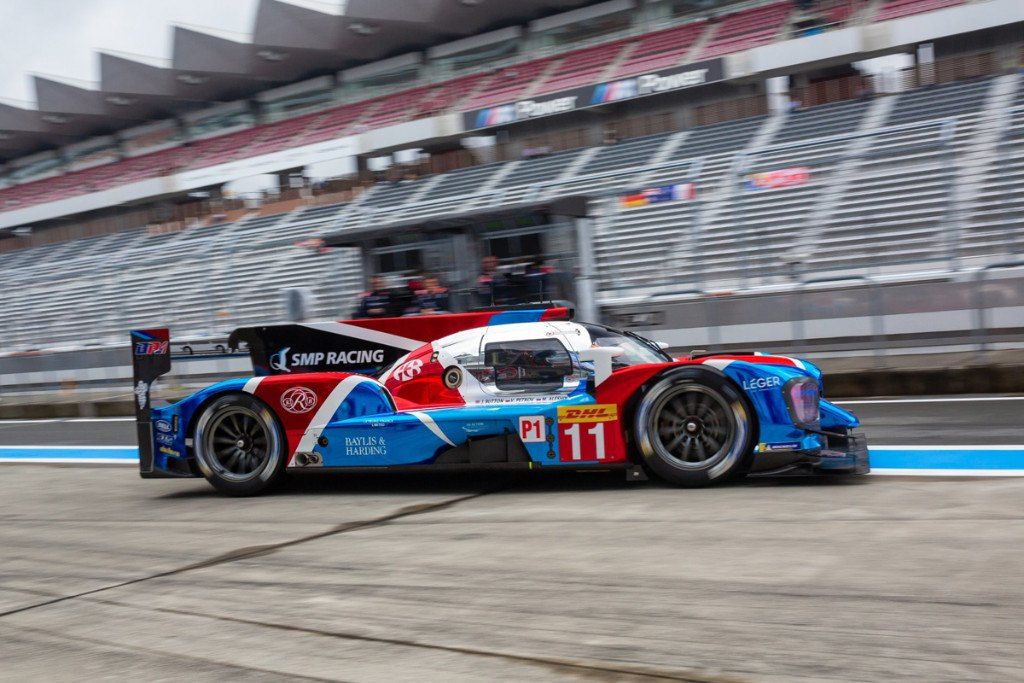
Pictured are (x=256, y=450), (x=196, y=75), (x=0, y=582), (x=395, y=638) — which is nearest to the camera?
(x=395, y=638)

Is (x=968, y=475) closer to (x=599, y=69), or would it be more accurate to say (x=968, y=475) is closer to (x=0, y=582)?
(x=0, y=582)

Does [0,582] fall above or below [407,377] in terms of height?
below

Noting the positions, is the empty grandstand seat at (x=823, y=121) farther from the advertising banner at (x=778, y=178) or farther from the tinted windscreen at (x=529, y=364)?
the tinted windscreen at (x=529, y=364)

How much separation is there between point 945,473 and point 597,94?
86.1 ft

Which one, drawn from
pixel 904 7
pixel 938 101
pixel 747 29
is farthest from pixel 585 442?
pixel 747 29

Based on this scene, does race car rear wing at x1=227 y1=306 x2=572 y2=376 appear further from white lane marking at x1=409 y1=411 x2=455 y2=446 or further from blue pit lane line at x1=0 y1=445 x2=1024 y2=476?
blue pit lane line at x1=0 y1=445 x2=1024 y2=476

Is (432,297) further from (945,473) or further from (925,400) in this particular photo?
(945,473)

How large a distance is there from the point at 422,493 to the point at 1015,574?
358 centimetres

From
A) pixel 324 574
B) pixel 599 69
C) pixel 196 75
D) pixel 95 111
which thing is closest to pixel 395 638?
pixel 324 574

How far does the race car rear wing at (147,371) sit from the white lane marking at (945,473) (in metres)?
4.77

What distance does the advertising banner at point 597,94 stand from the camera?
28578 mm

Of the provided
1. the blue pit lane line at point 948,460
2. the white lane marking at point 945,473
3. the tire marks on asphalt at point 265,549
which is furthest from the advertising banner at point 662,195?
the tire marks on asphalt at point 265,549

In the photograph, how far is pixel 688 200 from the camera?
40.6 feet

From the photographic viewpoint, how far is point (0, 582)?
4.75 metres
